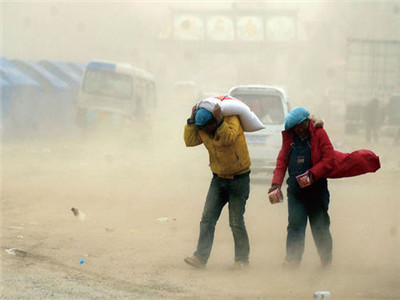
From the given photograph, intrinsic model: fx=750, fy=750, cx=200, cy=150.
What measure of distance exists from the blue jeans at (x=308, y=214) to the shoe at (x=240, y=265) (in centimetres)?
36

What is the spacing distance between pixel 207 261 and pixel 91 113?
15.8m

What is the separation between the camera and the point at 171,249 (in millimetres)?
7332

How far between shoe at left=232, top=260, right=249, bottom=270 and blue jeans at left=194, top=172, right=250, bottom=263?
0.09 ft

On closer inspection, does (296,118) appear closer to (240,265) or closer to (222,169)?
(222,169)

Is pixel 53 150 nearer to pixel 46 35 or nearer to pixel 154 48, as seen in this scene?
pixel 46 35

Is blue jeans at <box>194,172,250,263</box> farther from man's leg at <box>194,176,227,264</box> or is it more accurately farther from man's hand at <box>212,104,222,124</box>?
man's hand at <box>212,104,222,124</box>

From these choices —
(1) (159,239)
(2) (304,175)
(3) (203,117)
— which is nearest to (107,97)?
(1) (159,239)

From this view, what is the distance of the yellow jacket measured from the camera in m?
6.11

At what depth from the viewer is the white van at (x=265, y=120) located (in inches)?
523

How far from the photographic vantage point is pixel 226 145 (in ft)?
20.2

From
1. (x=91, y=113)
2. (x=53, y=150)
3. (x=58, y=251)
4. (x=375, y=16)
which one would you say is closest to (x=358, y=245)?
(x=58, y=251)

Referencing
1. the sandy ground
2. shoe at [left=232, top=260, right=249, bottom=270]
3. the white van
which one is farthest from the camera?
the white van

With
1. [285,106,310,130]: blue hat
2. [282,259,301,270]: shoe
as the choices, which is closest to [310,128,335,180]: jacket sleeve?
[285,106,310,130]: blue hat

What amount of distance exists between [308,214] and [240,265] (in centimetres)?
73
